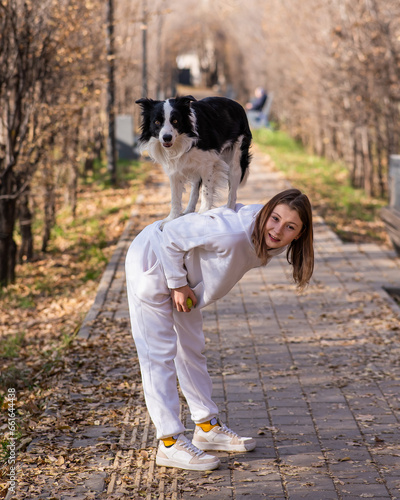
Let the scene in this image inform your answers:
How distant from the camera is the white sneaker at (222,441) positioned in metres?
4.25

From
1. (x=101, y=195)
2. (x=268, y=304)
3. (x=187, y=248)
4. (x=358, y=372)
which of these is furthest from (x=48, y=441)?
(x=101, y=195)

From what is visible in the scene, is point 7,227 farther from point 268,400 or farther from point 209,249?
point 209,249

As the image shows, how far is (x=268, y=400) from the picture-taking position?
16.7ft

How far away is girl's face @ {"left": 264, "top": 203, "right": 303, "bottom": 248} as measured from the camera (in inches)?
140

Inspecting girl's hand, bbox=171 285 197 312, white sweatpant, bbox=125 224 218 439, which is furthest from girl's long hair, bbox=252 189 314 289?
white sweatpant, bbox=125 224 218 439

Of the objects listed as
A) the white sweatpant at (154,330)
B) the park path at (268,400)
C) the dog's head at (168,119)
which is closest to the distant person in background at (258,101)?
the park path at (268,400)

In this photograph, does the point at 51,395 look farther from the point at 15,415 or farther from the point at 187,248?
the point at 187,248

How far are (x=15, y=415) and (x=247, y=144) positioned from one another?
9.15 feet

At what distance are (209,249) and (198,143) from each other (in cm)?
77

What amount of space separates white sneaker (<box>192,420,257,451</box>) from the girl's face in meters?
1.41

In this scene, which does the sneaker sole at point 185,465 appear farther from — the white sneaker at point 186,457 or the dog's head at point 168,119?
the dog's head at point 168,119

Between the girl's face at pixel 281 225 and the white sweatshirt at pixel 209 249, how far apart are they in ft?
0.40

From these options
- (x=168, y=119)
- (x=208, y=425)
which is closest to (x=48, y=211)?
(x=208, y=425)

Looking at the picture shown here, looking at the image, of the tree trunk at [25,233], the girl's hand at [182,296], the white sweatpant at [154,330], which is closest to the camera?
the girl's hand at [182,296]
